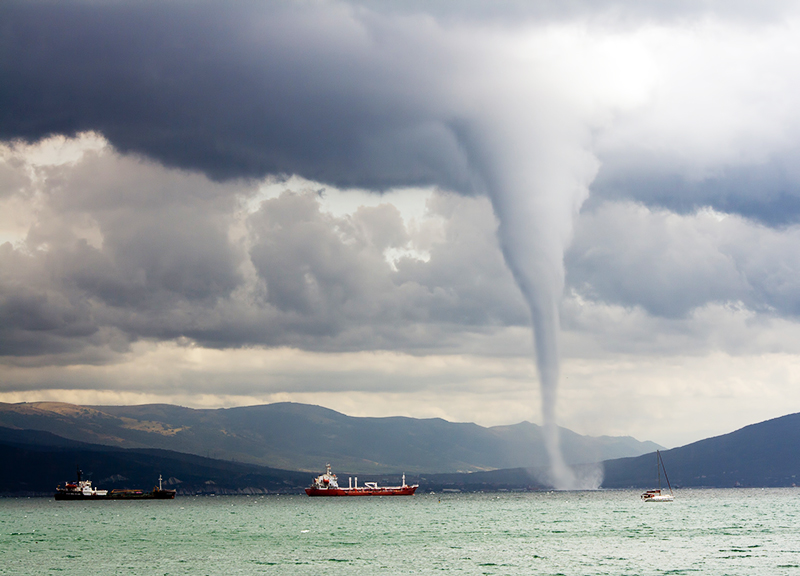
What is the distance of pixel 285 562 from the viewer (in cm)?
11500

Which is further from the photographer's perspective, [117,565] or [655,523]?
[655,523]

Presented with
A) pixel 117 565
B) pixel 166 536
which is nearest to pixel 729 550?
pixel 117 565

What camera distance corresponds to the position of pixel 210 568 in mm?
109062

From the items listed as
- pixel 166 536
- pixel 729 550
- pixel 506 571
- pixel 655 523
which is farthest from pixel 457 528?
pixel 506 571

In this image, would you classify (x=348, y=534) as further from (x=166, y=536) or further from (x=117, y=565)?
(x=117, y=565)

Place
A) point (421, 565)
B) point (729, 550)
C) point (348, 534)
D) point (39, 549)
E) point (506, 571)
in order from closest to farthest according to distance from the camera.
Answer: point (506, 571)
point (421, 565)
point (729, 550)
point (39, 549)
point (348, 534)

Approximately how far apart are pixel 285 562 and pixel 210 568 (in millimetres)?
10528

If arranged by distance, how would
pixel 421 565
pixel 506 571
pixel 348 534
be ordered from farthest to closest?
pixel 348 534 → pixel 421 565 → pixel 506 571

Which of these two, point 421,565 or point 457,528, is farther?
point 457,528

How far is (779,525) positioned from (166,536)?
126 meters

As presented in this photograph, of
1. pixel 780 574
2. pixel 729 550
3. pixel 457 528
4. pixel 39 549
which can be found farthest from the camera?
pixel 457 528

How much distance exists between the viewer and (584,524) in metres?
199

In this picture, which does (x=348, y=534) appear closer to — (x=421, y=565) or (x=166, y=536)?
(x=166, y=536)

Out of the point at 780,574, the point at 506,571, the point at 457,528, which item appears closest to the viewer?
the point at 780,574
